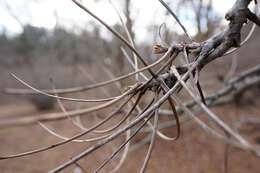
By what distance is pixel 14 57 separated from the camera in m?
7.12

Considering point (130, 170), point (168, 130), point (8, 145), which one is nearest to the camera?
point (130, 170)

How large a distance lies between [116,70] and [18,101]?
5.04 metres

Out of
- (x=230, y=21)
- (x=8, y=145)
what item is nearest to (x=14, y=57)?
(x=8, y=145)

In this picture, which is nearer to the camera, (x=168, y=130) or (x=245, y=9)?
(x=245, y=9)

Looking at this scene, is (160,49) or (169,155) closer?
(160,49)

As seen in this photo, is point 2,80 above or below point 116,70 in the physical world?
above

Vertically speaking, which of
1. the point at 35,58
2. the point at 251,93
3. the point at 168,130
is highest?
the point at 35,58

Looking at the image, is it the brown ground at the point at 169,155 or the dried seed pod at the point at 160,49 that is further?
the brown ground at the point at 169,155

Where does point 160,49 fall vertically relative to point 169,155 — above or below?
above

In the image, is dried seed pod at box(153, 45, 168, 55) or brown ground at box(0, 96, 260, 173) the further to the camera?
brown ground at box(0, 96, 260, 173)

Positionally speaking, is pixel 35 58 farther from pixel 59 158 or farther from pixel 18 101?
pixel 59 158

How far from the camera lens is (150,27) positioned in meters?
1.71

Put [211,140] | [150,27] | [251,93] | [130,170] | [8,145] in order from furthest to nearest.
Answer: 1. [251,93]
2. [8,145]
3. [211,140]
4. [130,170]
5. [150,27]

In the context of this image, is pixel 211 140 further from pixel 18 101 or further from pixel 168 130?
pixel 18 101
